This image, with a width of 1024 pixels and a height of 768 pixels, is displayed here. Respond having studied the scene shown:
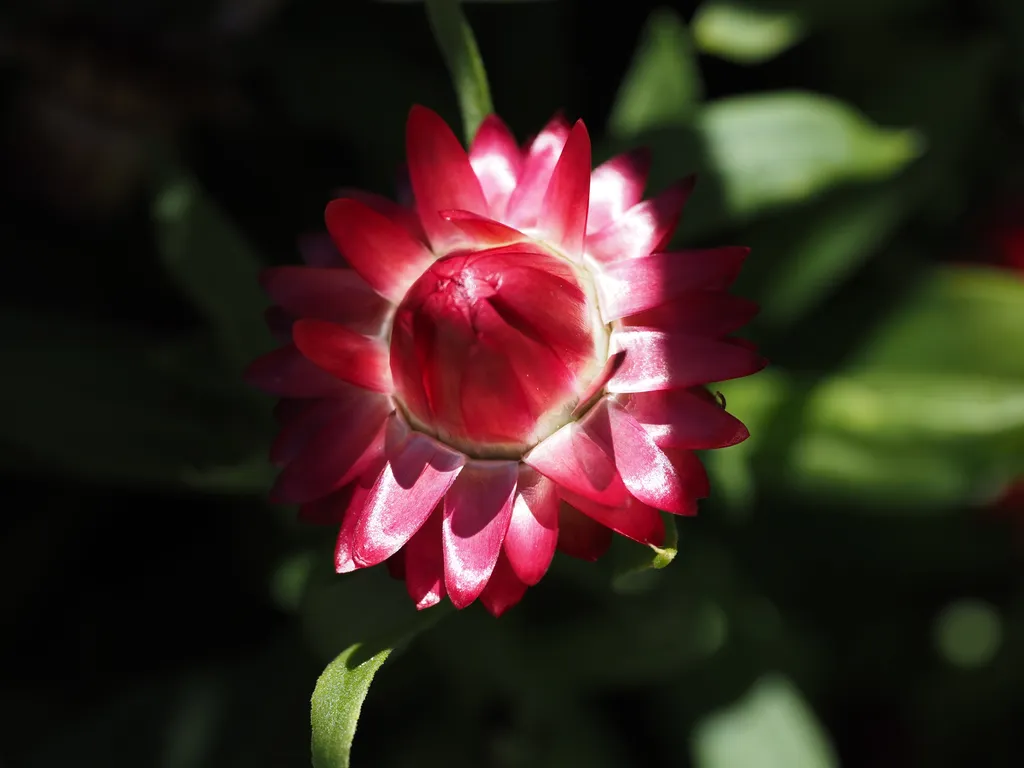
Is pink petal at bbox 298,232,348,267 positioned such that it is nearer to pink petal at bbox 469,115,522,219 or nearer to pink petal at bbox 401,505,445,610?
pink petal at bbox 469,115,522,219

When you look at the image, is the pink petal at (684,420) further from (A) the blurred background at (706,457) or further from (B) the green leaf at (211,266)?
(B) the green leaf at (211,266)

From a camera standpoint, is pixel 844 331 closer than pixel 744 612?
No

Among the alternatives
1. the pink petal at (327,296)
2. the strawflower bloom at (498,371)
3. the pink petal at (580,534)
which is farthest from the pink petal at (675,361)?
the pink petal at (327,296)

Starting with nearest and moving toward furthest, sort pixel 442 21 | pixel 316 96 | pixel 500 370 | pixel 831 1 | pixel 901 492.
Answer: pixel 500 370
pixel 442 21
pixel 901 492
pixel 831 1
pixel 316 96

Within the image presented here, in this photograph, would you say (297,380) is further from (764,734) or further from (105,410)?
(764,734)

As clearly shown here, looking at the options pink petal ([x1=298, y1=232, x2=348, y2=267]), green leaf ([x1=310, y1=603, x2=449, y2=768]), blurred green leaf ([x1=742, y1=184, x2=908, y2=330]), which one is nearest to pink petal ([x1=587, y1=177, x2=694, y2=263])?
pink petal ([x1=298, y1=232, x2=348, y2=267])

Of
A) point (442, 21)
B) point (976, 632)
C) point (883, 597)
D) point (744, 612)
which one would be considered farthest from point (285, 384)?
point (976, 632)

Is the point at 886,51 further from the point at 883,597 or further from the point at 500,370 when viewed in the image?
the point at 500,370
